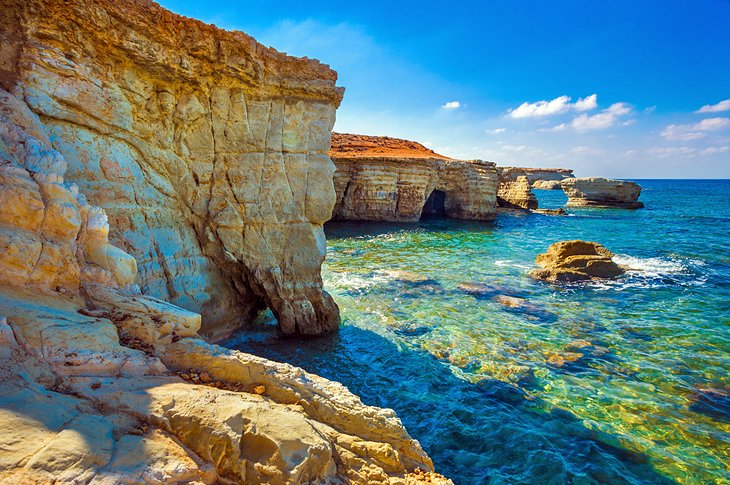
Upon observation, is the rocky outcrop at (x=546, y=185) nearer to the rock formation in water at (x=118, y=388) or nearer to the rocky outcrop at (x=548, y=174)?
the rocky outcrop at (x=548, y=174)

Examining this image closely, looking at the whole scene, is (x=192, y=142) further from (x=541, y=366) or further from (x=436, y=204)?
(x=436, y=204)

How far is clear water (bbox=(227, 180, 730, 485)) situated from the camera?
230 inches

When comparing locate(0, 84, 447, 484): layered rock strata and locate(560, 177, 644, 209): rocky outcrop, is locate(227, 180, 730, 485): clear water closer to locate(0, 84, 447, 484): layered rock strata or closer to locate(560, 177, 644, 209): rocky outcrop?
locate(0, 84, 447, 484): layered rock strata

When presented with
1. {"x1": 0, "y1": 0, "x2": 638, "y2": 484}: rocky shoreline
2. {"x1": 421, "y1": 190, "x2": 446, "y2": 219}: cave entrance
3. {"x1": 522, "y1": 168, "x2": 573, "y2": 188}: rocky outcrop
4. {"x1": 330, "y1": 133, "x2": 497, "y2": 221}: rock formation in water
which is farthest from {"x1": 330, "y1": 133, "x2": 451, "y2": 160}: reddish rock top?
{"x1": 522, "y1": 168, "x2": 573, "y2": 188}: rocky outcrop

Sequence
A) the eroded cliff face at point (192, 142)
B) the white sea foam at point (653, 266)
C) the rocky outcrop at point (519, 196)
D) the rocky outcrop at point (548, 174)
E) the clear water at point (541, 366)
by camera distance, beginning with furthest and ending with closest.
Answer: the rocky outcrop at point (548, 174) → the rocky outcrop at point (519, 196) → the white sea foam at point (653, 266) → the eroded cliff face at point (192, 142) → the clear water at point (541, 366)

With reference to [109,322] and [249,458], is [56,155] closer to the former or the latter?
[109,322]

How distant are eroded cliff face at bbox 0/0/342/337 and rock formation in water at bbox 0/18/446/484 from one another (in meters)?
1.24

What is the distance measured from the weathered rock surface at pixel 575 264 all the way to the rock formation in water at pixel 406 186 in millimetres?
15553

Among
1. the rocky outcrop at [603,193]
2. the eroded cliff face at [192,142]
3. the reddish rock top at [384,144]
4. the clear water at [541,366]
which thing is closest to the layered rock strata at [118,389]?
the eroded cliff face at [192,142]

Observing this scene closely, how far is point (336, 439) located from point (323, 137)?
23.6ft

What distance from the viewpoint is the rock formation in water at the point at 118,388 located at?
8.80 feet

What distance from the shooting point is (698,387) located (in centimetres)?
764

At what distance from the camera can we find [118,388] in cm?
331

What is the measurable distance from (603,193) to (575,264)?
42.9 meters
